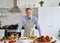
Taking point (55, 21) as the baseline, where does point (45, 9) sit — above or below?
above

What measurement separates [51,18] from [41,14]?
1.28 ft

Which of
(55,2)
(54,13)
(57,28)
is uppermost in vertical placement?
(55,2)

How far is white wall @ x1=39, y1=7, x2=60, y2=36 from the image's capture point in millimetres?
5992

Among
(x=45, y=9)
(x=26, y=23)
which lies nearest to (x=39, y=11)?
(x=45, y=9)

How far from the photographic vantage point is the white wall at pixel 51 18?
5992 millimetres

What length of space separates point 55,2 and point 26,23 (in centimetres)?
248

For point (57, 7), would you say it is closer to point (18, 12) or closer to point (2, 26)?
point (18, 12)

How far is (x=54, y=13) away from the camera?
599 centimetres

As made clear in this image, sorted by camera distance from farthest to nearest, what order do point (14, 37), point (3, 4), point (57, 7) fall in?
1. point (3, 4)
2. point (57, 7)
3. point (14, 37)

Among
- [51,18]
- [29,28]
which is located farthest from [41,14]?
[29,28]

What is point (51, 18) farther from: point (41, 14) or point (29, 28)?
point (29, 28)

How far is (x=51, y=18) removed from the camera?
6012mm

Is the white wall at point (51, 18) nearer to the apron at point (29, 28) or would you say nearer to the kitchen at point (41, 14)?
the kitchen at point (41, 14)

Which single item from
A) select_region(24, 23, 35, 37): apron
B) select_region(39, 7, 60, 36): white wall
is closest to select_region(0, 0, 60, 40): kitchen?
select_region(39, 7, 60, 36): white wall
